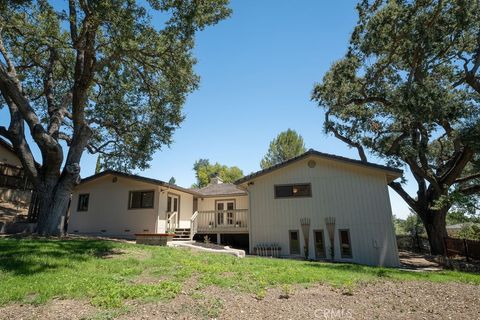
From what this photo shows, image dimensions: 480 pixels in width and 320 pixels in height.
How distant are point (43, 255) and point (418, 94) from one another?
18.6 m

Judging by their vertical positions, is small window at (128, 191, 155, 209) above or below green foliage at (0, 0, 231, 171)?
below

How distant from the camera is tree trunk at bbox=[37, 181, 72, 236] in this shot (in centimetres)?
1157

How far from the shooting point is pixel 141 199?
1802 centimetres

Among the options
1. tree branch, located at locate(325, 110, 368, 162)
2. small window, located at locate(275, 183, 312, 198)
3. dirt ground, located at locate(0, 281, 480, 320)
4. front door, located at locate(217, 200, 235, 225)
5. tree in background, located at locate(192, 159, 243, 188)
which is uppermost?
tree in background, located at locate(192, 159, 243, 188)

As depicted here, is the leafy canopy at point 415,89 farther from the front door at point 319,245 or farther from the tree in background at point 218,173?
the tree in background at point 218,173

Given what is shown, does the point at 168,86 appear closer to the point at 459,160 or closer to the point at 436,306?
the point at 436,306

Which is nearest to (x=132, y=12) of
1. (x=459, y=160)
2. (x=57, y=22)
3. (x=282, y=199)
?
(x=57, y=22)

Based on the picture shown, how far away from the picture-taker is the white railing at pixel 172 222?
719 inches

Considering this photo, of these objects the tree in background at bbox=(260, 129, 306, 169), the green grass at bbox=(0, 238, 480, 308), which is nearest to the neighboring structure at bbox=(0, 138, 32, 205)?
the green grass at bbox=(0, 238, 480, 308)

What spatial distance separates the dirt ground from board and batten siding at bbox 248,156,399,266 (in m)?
7.13

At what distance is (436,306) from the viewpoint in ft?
19.1

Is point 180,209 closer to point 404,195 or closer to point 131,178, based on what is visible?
point 131,178

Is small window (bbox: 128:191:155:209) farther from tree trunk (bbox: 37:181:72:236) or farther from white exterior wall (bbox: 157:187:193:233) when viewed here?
tree trunk (bbox: 37:181:72:236)

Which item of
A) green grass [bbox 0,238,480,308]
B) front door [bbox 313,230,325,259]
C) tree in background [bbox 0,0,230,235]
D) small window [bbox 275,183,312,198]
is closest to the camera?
green grass [bbox 0,238,480,308]
